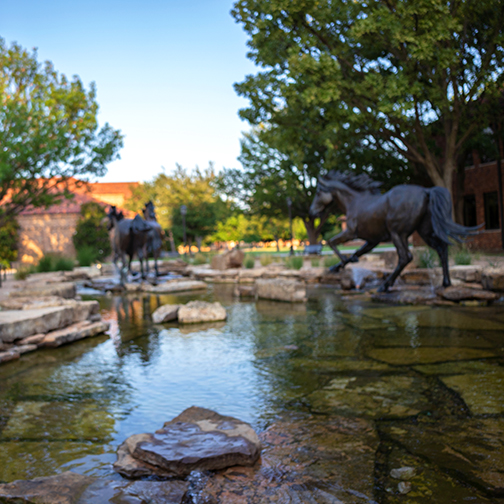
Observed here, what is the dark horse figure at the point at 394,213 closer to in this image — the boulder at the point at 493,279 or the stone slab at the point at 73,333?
the boulder at the point at 493,279

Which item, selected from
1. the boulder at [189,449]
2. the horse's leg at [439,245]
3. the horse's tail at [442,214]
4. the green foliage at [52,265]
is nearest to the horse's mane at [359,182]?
the horse's leg at [439,245]

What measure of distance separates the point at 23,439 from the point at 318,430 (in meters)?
1.95

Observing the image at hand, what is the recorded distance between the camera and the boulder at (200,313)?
7449 mm

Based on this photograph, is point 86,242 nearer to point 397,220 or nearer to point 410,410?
point 397,220

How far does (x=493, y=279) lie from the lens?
28.7 ft

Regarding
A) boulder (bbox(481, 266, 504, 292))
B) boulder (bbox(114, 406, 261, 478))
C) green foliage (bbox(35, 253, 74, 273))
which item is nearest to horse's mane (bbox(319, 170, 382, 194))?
boulder (bbox(481, 266, 504, 292))

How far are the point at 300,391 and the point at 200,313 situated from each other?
3980 millimetres

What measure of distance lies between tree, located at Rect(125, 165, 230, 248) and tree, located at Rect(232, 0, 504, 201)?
29148 millimetres

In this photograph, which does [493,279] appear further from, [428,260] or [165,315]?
[165,315]

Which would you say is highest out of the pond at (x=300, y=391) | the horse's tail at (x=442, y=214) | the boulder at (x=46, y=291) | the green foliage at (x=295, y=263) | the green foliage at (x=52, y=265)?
the horse's tail at (x=442, y=214)

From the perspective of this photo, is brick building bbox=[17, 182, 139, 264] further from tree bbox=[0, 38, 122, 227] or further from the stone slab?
the stone slab

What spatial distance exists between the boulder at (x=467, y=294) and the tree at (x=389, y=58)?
587 centimetres

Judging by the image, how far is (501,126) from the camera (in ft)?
61.2

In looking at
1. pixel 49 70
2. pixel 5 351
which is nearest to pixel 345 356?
pixel 5 351
